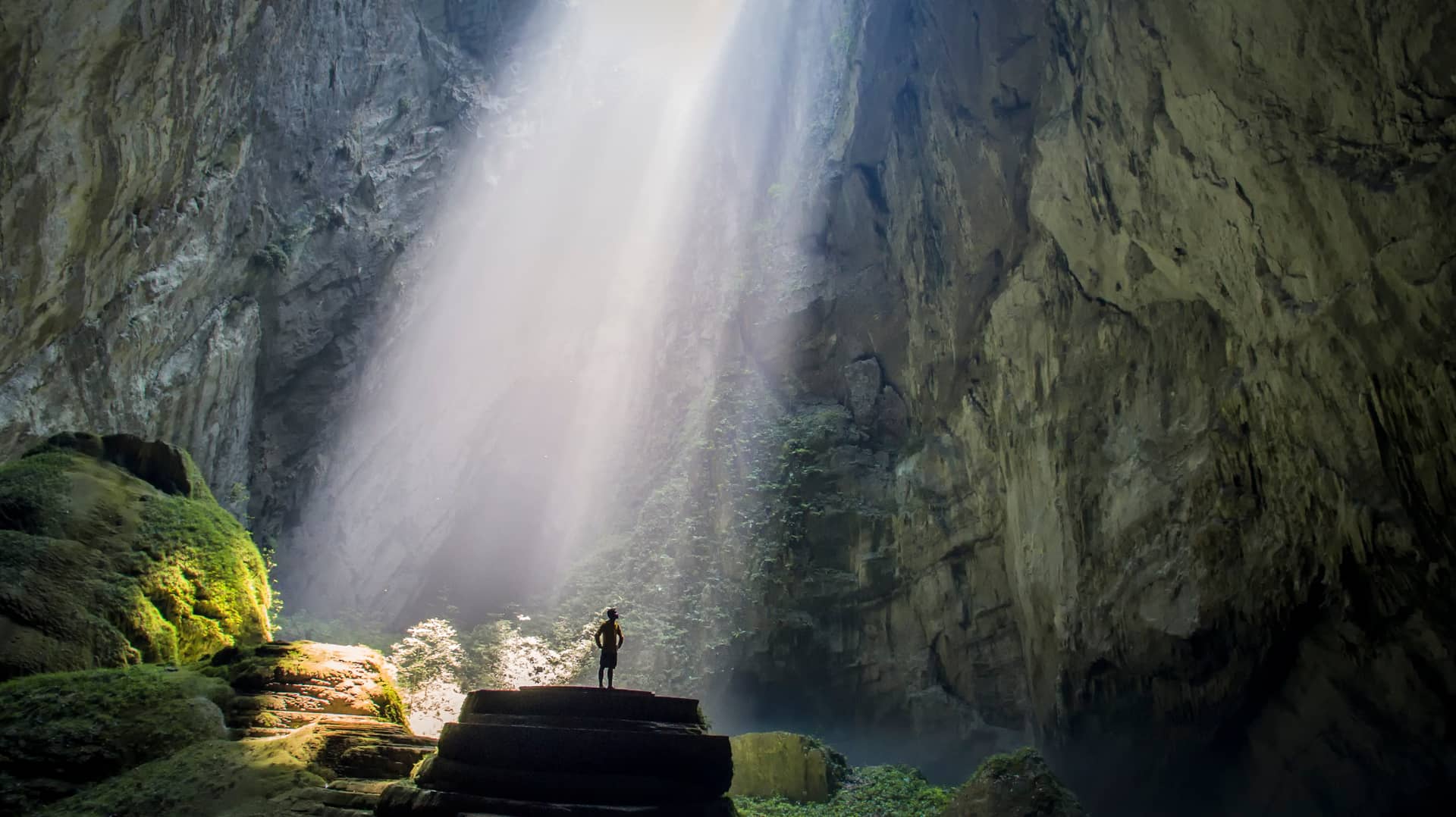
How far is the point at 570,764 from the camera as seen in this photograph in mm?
6234

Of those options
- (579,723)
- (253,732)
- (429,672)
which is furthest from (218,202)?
(579,723)

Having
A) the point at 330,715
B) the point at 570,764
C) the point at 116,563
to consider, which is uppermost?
the point at 116,563

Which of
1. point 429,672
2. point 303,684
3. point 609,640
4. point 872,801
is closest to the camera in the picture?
point 303,684

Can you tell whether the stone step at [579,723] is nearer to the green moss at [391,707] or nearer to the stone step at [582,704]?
the stone step at [582,704]

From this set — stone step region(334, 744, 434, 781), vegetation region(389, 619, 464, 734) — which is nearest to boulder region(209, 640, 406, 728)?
stone step region(334, 744, 434, 781)

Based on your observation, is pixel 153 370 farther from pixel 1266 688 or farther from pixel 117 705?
pixel 1266 688

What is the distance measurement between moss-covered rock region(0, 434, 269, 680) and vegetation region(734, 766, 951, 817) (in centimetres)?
743

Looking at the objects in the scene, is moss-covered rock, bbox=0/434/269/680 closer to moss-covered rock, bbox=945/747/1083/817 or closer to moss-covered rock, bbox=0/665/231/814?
moss-covered rock, bbox=0/665/231/814

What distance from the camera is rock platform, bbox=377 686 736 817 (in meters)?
5.95

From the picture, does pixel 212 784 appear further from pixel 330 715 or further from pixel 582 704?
pixel 582 704

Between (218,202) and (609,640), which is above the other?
(218,202)

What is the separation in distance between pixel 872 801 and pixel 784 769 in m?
1.57

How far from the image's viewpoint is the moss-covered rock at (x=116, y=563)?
7738 millimetres

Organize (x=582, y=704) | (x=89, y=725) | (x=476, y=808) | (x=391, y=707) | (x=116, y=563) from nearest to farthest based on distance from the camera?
(x=476, y=808) < (x=89, y=725) < (x=582, y=704) < (x=116, y=563) < (x=391, y=707)
